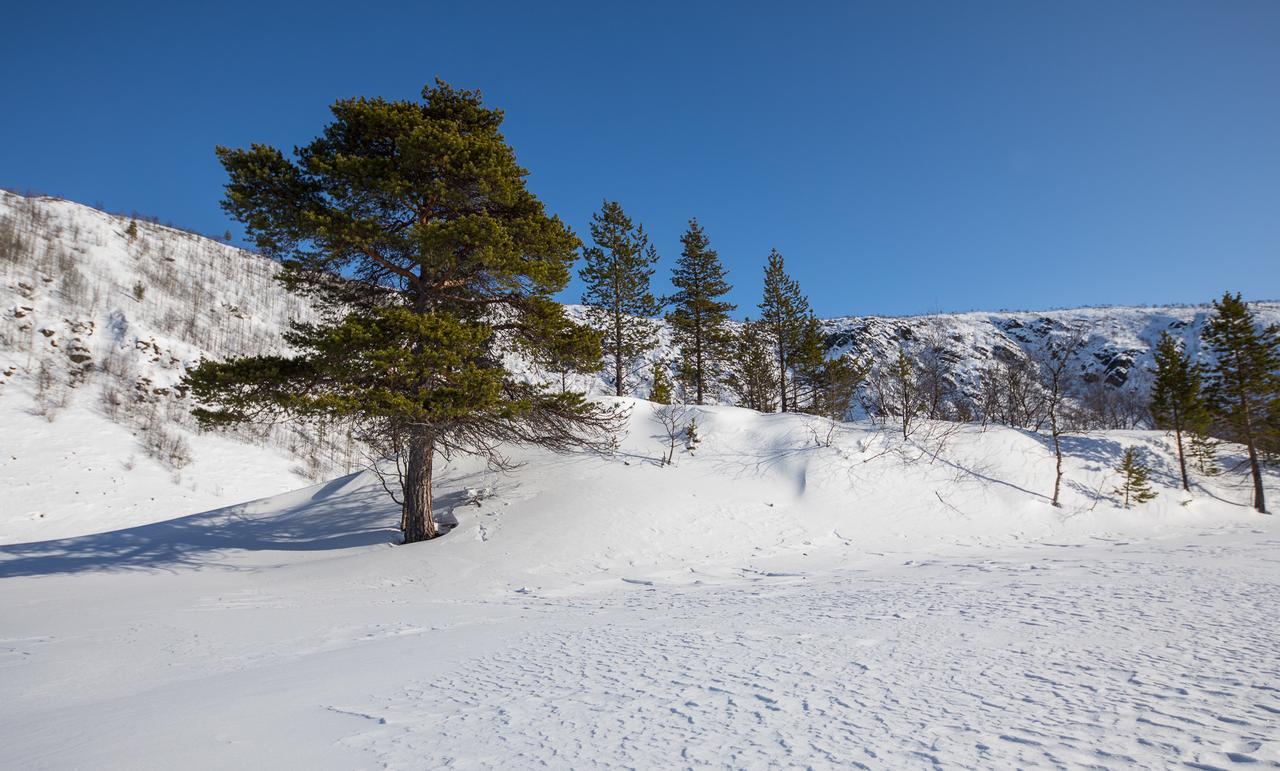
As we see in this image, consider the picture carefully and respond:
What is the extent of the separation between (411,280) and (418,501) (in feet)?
16.2

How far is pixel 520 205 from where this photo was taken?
39.7ft

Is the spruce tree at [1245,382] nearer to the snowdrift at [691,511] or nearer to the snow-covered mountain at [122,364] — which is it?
the snowdrift at [691,511]

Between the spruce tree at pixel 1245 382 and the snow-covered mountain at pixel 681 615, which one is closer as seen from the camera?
the snow-covered mountain at pixel 681 615

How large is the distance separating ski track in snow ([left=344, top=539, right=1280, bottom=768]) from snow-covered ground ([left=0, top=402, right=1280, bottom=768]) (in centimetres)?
2

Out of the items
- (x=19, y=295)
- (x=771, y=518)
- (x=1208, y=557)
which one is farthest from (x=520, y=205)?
(x=19, y=295)

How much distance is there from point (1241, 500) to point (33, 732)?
109 ft

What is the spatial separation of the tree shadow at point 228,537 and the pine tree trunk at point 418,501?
813 mm

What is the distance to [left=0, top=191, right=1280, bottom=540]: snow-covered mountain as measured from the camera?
26516mm

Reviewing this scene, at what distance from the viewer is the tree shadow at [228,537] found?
12.0 m

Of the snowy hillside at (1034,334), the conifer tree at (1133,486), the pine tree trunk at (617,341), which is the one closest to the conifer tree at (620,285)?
the pine tree trunk at (617,341)

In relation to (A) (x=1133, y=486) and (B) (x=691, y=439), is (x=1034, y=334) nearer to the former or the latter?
(A) (x=1133, y=486)

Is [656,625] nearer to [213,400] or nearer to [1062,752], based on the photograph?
[1062,752]

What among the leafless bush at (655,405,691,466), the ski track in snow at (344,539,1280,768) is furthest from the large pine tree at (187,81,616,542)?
the ski track in snow at (344,539,1280,768)

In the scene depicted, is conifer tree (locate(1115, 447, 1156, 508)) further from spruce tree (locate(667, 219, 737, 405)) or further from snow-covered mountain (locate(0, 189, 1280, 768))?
spruce tree (locate(667, 219, 737, 405))
